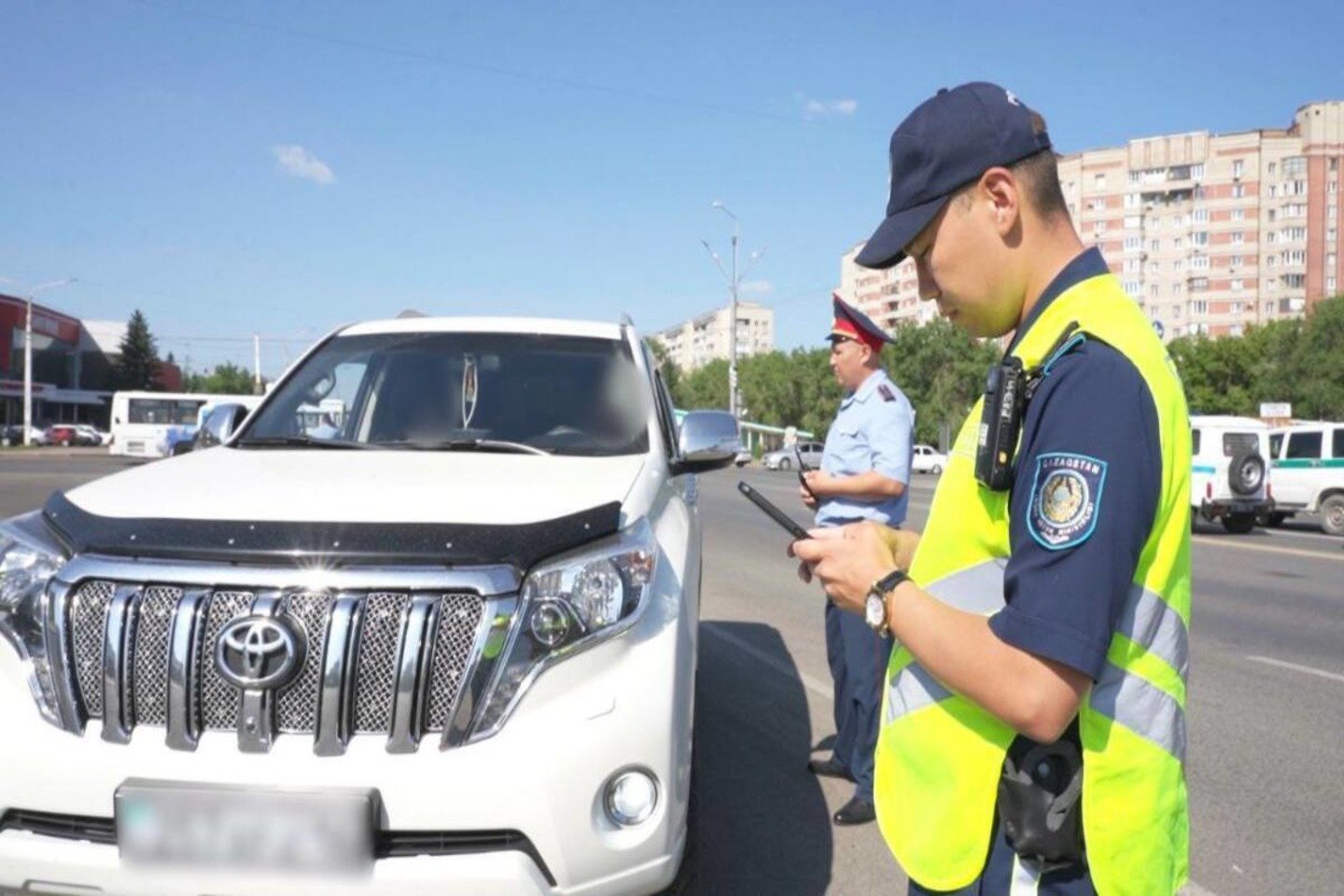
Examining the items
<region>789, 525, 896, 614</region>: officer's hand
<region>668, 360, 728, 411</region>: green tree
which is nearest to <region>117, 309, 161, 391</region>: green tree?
<region>668, 360, 728, 411</region>: green tree

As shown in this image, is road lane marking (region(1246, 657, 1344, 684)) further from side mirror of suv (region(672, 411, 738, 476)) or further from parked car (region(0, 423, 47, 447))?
parked car (region(0, 423, 47, 447))

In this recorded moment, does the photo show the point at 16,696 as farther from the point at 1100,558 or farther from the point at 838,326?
the point at 838,326

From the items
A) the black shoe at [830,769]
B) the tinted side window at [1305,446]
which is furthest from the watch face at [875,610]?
the tinted side window at [1305,446]

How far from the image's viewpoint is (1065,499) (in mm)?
1355

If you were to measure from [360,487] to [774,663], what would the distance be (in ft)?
16.1

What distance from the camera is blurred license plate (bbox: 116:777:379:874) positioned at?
7.30 ft

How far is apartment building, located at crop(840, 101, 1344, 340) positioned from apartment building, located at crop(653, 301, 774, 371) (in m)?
63.8

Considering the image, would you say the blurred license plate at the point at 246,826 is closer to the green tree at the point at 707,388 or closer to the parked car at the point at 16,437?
the parked car at the point at 16,437

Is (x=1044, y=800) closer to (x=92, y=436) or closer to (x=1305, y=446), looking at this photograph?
(x=1305, y=446)

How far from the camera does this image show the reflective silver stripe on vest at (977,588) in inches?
60.0

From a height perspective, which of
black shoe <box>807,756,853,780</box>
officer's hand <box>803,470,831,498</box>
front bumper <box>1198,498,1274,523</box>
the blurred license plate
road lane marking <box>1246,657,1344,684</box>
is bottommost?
road lane marking <box>1246,657,1344,684</box>

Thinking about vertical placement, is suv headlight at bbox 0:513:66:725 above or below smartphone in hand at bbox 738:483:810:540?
below

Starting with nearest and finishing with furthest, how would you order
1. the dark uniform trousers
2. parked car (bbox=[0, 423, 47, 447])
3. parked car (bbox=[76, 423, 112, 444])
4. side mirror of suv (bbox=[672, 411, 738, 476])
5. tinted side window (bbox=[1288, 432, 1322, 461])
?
side mirror of suv (bbox=[672, 411, 738, 476])
the dark uniform trousers
tinted side window (bbox=[1288, 432, 1322, 461])
parked car (bbox=[0, 423, 47, 447])
parked car (bbox=[76, 423, 112, 444])

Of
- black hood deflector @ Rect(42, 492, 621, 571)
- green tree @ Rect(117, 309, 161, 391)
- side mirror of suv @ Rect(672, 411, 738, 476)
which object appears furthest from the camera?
green tree @ Rect(117, 309, 161, 391)
